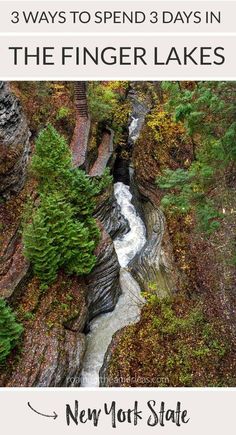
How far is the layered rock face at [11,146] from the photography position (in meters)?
12.4

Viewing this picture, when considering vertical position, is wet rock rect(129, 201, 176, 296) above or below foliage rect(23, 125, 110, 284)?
below

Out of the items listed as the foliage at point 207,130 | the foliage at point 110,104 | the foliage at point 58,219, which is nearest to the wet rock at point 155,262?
the foliage at point 58,219

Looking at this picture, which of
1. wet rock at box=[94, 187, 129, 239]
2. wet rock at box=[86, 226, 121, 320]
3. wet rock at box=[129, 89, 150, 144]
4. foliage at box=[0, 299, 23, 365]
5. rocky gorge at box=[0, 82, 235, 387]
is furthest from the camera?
wet rock at box=[129, 89, 150, 144]

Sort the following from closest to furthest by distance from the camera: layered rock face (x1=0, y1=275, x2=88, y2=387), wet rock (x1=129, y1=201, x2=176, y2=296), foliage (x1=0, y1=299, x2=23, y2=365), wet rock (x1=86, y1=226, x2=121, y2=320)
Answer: foliage (x1=0, y1=299, x2=23, y2=365) < layered rock face (x1=0, y1=275, x2=88, y2=387) < wet rock (x1=86, y1=226, x2=121, y2=320) < wet rock (x1=129, y1=201, x2=176, y2=296)

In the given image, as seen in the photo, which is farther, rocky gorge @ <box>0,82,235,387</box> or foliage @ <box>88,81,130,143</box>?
foliage @ <box>88,81,130,143</box>

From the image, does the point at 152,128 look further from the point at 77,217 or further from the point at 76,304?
the point at 76,304

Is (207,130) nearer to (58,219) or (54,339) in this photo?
(58,219)

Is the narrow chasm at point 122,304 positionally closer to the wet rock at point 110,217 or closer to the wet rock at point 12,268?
the wet rock at point 110,217

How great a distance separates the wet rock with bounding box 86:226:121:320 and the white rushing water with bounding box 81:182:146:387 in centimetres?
34

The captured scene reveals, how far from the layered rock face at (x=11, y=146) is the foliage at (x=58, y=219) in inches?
31.2

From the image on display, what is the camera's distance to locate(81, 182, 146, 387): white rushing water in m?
11.4

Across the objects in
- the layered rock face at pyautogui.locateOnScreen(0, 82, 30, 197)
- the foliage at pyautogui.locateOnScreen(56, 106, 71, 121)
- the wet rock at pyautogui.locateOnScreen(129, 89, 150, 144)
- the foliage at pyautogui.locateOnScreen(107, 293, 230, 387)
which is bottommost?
the wet rock at pyautogui.locateOnScreen(129, 89, 150, 144)

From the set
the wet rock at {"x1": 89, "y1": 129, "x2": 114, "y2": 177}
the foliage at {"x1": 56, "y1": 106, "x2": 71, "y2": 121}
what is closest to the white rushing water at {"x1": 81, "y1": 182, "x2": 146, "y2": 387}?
the wet rock at {"x1": 89, "y1": 129, "x2": 114, "y2": 177}

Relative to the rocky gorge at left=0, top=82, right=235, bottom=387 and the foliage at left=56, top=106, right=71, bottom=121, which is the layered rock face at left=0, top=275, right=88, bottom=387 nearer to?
the rocky gorge at left=0, top=82, right=235, bottom=387
